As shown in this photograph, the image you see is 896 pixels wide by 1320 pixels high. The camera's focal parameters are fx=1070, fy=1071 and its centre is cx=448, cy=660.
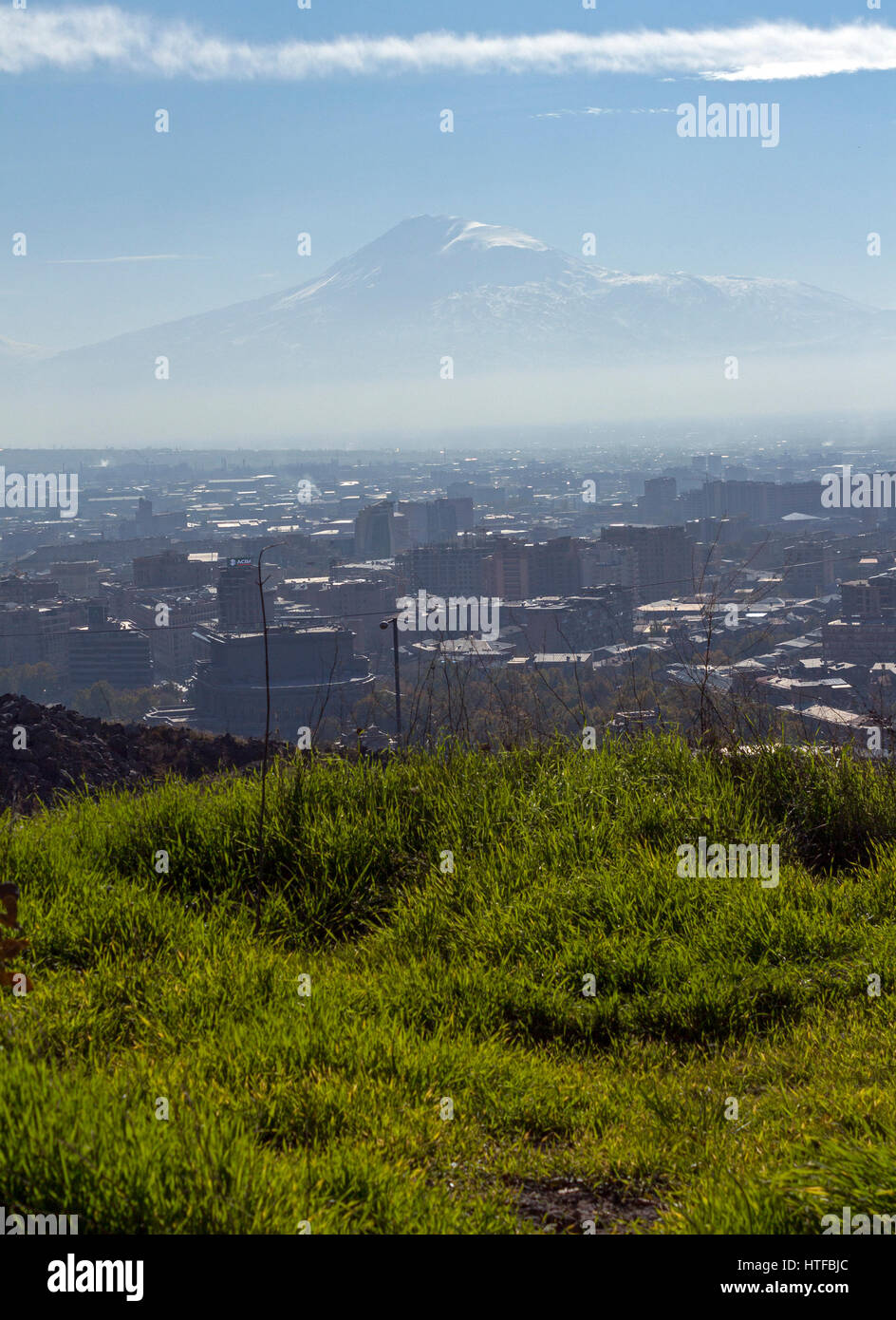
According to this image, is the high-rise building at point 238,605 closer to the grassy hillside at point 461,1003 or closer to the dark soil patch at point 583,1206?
the grassy hillside at point 461,1003

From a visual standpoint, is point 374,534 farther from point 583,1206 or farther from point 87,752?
point 583,1206

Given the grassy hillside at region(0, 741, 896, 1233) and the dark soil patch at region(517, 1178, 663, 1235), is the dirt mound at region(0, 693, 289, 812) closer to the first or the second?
the grassy hillside at region(0, 741, 896, 1233)

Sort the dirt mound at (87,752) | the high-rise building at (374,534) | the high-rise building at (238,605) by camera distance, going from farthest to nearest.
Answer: the high-rise building at (374,534)
the high-rise building at (238,605)
the dirt mound at (87,752)

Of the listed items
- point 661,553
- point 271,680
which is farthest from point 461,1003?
point 661,553

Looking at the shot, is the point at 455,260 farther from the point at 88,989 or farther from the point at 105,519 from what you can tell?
the point at 88,989

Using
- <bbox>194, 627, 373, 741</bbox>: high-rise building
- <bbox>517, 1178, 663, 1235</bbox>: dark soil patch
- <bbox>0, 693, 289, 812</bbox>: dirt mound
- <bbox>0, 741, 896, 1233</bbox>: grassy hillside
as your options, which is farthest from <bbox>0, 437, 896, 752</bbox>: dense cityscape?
<bbox>517, 1178, 663, 1235</bbox>: dark soil patch

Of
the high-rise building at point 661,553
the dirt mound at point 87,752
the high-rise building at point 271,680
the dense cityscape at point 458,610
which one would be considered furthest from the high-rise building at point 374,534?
the dirt mound at point 87,752
